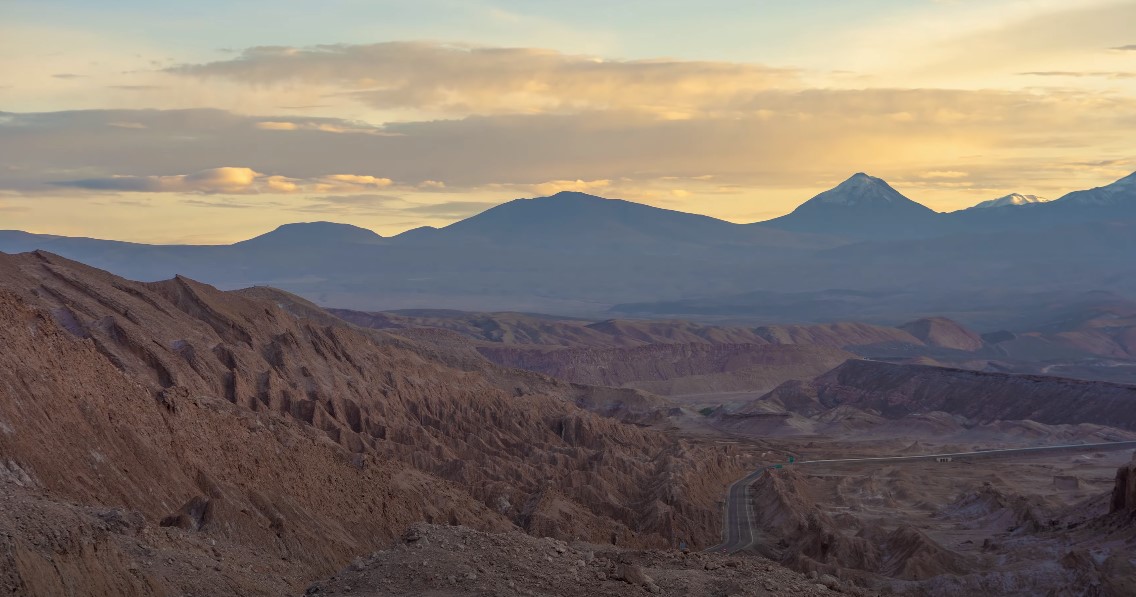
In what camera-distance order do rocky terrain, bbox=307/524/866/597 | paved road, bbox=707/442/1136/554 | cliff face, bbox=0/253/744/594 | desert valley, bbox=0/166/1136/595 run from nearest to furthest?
rocky terrain, bbox=307/524/866/597
desert valley, bbox=0/166/1136/595
cliff face, bbox=0/253/744/594
paved road, bbox=707/442/1136/554

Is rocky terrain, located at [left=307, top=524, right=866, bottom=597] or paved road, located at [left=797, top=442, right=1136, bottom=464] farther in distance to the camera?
paved road, located at [left=797, top=442, right=1136, bottom=464]

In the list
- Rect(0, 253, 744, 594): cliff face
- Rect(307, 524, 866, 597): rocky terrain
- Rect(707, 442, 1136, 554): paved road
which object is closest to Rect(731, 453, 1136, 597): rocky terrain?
Rect(707, 442, 1136, 554): paved road

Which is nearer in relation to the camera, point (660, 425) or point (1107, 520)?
point (1107, 520)

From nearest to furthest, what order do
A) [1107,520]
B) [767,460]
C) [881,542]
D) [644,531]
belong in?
1. [1107,520]
2. [881,542]
3. [644,531]
4. [767,460]

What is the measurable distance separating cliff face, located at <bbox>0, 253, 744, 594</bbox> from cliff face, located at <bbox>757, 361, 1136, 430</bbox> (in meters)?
48.0

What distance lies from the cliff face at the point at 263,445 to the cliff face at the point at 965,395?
1889 inches

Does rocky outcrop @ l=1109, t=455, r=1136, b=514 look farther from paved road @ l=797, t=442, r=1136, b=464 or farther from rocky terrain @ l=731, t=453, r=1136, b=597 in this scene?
paved road @ l=797, t=442, r=1136, b=464

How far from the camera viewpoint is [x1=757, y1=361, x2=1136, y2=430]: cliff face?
445 ft

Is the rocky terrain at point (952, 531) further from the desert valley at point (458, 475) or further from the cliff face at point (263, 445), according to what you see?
the cliff face at point (263, 445)

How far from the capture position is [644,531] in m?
Answer: 69.2

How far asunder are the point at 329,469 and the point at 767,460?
200ft

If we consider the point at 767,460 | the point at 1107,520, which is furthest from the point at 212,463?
the point at 767,460

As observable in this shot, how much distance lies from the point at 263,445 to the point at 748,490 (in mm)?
43110

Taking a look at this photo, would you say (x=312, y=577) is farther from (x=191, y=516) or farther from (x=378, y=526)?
(x=378, y=526)
